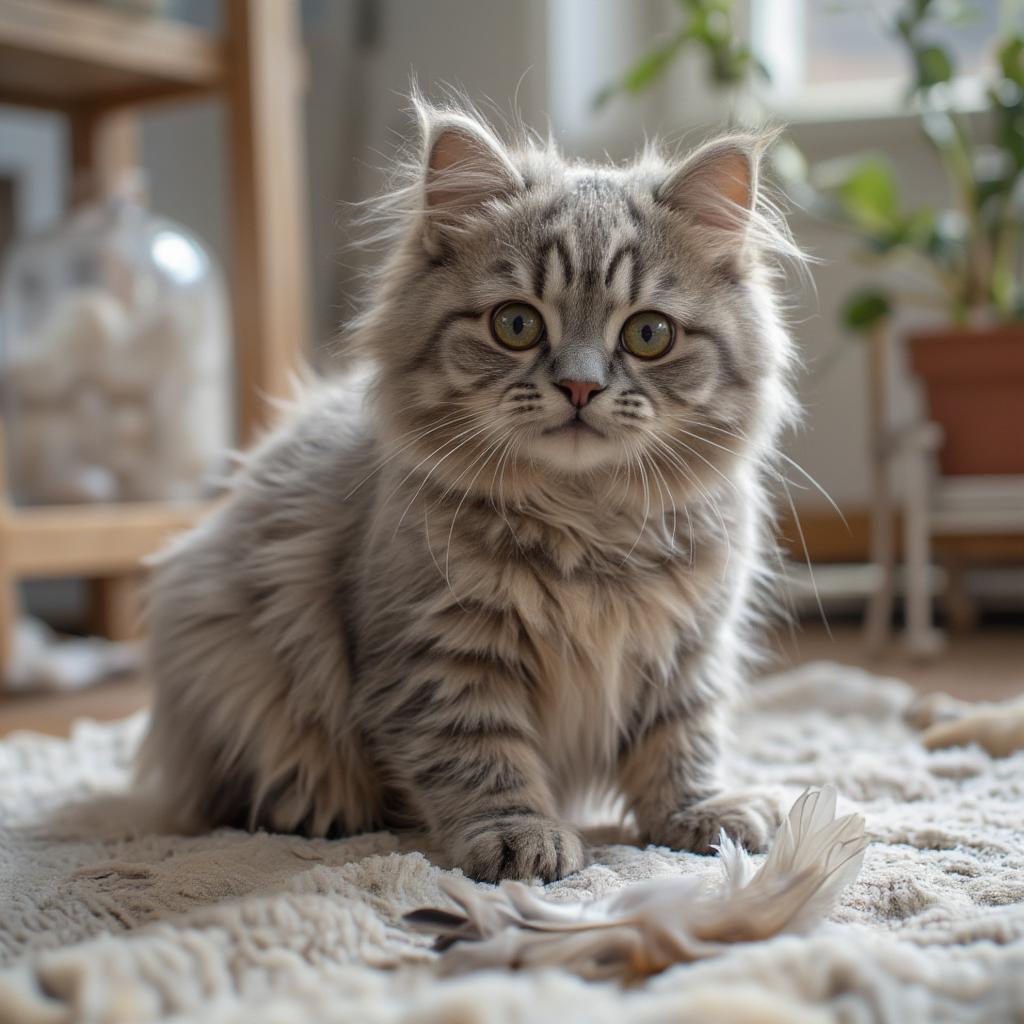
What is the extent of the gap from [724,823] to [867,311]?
1.60m

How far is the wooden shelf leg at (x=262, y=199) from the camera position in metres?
2.53

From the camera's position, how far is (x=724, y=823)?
1.17 m

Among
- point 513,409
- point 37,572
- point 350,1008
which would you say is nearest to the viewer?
point 350,1008

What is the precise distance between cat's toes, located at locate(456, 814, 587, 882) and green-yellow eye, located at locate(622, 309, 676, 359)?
449mm

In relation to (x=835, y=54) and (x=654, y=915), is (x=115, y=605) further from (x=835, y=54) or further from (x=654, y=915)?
(x=835, y=54)

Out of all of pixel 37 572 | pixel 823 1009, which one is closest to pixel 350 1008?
pixel 823 1009

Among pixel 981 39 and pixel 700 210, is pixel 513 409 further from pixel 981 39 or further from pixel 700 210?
pixel 981 39

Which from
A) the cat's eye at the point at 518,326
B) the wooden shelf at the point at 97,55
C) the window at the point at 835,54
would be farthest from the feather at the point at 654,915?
the window at the point at 835,54

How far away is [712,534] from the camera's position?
1234 mm

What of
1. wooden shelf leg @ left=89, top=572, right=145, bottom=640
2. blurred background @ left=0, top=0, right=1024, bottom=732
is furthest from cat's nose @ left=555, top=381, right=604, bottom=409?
wooden shelf leg @ left=89, top=572, right=145, bottom=640

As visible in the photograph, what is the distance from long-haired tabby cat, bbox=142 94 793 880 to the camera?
1.12m

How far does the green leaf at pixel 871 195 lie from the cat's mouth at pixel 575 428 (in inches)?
64.3

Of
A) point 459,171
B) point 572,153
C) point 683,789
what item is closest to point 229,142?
point 572,153

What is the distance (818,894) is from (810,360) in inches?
94.8
